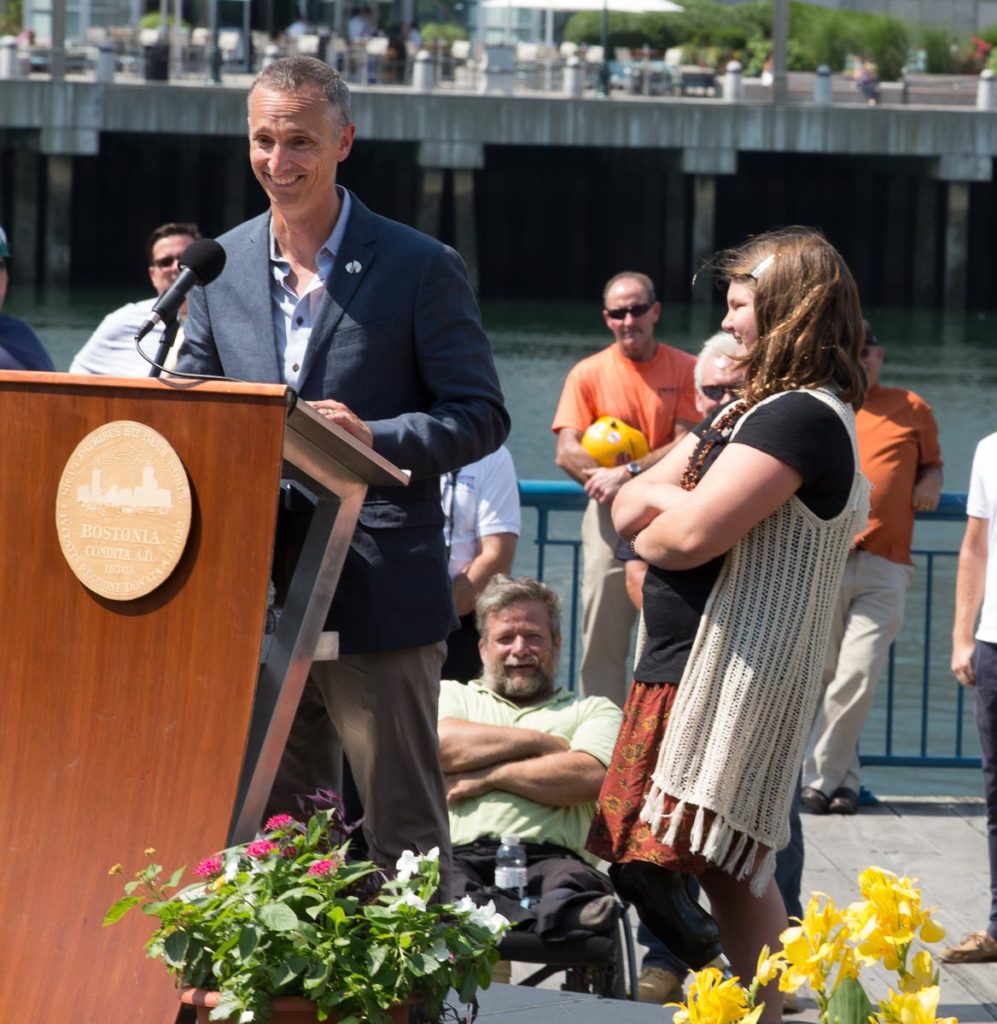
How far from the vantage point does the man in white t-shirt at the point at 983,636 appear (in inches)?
192

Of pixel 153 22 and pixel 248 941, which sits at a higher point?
pixel 153 22

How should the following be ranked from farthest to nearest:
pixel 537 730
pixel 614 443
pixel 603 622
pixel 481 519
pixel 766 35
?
pixel 766 35, pixel 614 443, pixel 603 622, pixel 481 519, pixel 537 730

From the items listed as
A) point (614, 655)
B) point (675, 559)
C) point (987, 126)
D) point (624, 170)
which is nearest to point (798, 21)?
point (624, 170)

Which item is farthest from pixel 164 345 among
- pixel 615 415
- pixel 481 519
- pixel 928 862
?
pixel 615 415

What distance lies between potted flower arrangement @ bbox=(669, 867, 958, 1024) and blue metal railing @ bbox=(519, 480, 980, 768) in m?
4.18

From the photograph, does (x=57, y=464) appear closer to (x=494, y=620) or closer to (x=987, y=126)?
(x=494, y=620)

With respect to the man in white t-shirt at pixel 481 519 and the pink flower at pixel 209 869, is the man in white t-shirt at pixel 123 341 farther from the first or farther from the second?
the pink flower at pixel 209 869

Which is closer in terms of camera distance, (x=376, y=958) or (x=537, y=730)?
(x=376, y=958)

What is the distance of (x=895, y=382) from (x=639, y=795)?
71.5 ft

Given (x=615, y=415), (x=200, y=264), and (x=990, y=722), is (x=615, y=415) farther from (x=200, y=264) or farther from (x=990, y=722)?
(x=200, y=264)

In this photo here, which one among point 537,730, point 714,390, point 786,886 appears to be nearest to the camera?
point 786,886

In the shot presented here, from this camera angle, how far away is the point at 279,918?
8.47 feet

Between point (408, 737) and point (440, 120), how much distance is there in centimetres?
3155

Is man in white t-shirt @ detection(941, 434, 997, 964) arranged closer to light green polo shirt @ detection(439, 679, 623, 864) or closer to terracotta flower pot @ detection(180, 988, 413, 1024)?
light green polo shirt @ detection(439, 679, 623, 864)
